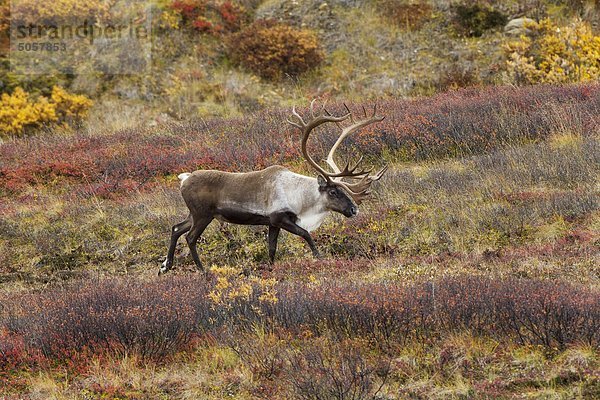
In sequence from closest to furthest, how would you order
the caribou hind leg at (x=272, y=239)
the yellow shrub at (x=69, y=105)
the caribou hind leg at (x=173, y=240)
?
the caribou hind leg at (x=272, y=239) → the caribou hind leg at (x=173, y=240) → the yellow shrub at (x=69, y=105)

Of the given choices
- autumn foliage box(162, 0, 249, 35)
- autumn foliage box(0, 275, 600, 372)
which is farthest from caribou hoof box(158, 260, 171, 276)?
autumn foliage box(162, 0, 249, 35)

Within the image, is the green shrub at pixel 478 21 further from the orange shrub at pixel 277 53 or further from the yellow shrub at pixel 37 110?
the yellow shrub at pixel 37 110

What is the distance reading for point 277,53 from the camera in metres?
18.9

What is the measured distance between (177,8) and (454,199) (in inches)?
479

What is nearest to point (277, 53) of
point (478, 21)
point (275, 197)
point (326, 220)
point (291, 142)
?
point (478, 21)

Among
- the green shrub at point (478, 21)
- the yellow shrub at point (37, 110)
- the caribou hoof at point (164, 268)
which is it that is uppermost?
the green shrub at point (478, 21)

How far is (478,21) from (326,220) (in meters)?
10.6

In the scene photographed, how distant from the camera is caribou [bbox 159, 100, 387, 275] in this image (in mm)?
9141

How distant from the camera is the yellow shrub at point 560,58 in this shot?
16297 mm

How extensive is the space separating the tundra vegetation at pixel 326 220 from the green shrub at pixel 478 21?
0.18 feet

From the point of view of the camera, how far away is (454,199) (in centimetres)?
1060

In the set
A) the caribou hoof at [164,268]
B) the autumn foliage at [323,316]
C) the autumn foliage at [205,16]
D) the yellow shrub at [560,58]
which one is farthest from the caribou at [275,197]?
the autumn foliage at [205,16]

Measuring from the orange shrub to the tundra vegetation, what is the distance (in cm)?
7

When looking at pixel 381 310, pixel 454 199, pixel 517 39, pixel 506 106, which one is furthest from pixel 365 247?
pixel 517 39
